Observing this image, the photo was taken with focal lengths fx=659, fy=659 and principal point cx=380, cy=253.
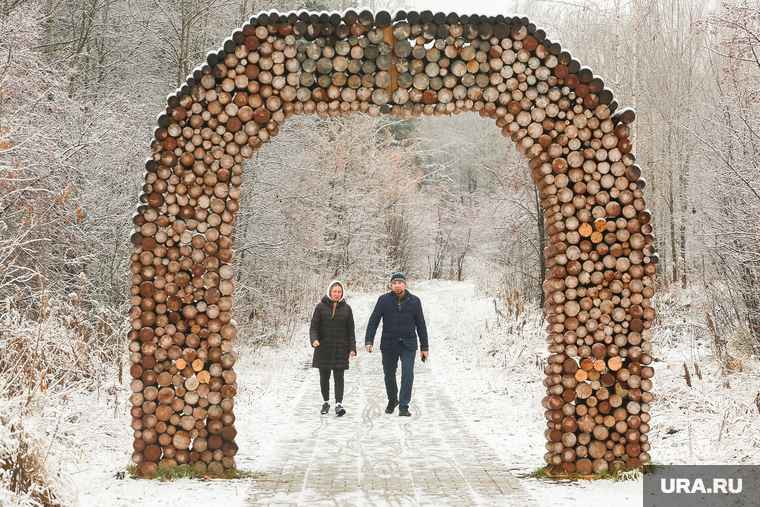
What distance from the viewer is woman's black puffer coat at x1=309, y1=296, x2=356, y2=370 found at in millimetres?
9328

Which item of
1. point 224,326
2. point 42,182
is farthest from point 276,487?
point 42,182

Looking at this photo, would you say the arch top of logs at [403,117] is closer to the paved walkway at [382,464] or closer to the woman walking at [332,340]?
the paved walkway at [382,464]

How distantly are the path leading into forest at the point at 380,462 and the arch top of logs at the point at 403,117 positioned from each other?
70 centimetres

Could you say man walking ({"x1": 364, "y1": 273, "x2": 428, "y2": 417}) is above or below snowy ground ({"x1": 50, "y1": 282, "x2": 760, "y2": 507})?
above

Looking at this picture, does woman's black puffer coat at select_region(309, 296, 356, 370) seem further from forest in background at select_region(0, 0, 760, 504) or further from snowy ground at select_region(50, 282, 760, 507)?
forest in background at select_region(0, 0, 760, 504)

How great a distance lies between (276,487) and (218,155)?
3.22 metres

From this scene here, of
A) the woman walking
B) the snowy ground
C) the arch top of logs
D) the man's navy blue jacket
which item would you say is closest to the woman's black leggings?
the woman walking

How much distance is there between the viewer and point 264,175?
587 inches

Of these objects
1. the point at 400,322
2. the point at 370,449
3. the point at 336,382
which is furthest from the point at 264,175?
the point at 370,449

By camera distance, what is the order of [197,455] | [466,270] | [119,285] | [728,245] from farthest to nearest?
[466,270], [119,285], [728,245], [197,455]

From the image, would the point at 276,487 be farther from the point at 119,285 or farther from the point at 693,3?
the point at 693,3

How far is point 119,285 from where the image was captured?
12195 millimetres

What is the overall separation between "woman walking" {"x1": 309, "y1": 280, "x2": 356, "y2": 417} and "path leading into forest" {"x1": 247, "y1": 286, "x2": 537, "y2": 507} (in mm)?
456

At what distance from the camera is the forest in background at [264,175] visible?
901 cm
